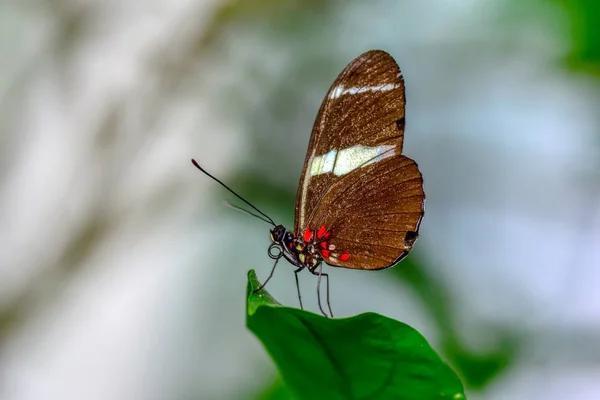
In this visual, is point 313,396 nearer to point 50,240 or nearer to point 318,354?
point 318,354

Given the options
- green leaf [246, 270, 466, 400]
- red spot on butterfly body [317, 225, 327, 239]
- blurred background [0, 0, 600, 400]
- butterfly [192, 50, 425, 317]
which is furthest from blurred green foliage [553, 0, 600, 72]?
green leaf [246, 270, 466, 400]

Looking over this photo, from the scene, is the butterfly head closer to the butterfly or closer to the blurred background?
the butterfly

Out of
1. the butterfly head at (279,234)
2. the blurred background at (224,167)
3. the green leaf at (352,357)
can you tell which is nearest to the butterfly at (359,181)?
the butterfly head at (279,234)

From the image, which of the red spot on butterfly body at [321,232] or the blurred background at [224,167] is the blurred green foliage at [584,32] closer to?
the blurred background at [224,167]

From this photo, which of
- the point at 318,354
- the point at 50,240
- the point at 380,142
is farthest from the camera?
the point at 50,240

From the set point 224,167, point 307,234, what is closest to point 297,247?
point 307,234

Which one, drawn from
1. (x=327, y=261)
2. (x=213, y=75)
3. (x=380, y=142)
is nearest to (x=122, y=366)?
(x=213, y=75)

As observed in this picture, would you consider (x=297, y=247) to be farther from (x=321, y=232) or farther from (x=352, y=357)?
(x=352, y=357)
